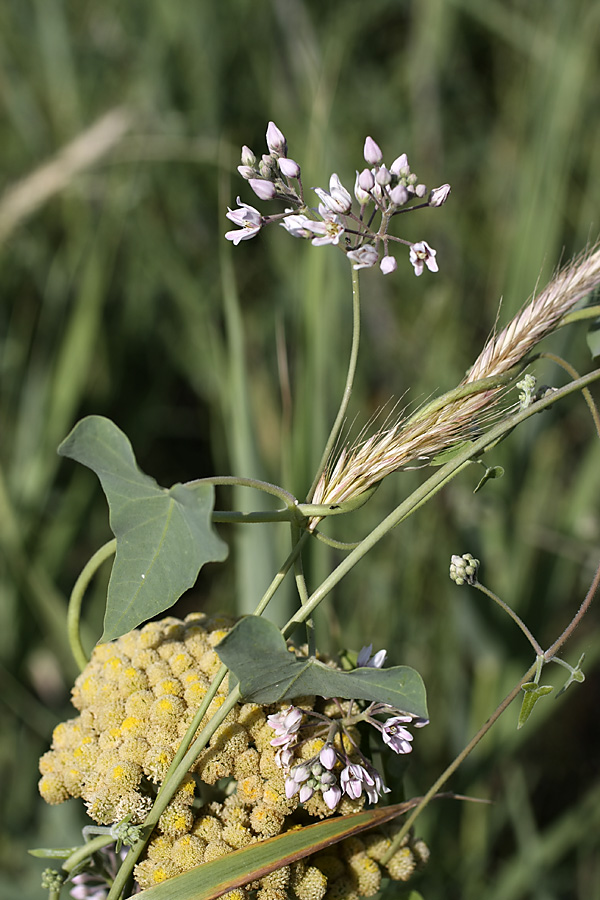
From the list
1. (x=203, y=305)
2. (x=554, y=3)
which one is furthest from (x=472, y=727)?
(x=554, y=3)

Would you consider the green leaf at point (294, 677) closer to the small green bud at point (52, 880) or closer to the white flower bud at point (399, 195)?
the small green bud at point (52, 880)

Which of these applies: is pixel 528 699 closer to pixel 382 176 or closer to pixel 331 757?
pixel 331 757

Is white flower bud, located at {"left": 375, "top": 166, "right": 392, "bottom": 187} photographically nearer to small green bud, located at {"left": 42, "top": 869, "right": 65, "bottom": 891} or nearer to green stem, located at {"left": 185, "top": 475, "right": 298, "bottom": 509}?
green stem, located at {"left": 185, "top": 475, "right": 298, "bottom": 509}

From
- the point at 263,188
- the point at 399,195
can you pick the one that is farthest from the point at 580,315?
the point at 263,188

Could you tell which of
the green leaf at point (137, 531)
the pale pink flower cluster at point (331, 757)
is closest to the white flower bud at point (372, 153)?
the green leaf at point (137, 531)

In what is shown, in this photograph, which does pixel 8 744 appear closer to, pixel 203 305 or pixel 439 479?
pixel 203 305

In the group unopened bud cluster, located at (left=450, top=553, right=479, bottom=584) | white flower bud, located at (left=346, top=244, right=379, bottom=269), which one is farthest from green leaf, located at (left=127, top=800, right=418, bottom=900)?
white flower bud, located at (left=346, top=244, right=379, bottom=269)
